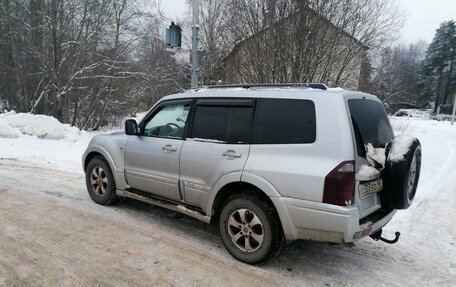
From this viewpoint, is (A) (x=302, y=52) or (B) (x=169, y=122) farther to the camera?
(A) (x=302, y=52)

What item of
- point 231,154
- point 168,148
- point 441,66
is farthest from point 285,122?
point 441,66

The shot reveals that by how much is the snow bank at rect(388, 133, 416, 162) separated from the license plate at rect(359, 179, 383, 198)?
0.90 ft

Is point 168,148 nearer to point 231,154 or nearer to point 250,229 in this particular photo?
point 231,154

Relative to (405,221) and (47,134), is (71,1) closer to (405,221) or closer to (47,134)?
(47,134)

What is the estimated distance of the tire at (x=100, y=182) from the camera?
5.22m

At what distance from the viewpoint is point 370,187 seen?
3320 millimetres

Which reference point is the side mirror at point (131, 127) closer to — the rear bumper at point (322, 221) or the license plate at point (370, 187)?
the rear bumper at point (322, 221)

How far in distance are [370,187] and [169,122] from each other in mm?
2626

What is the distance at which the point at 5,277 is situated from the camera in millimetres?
3219

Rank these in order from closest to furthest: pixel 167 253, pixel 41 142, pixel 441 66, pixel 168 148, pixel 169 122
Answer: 1. pixel 167 253
2. pixel 168 148
3. pixel 169 122
4. pixel 41 142
5. pixel 441 66

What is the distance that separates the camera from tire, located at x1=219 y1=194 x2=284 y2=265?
344 centimetres

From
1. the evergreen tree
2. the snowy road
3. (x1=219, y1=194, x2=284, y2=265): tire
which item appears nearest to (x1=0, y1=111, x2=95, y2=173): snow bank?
the snowy road

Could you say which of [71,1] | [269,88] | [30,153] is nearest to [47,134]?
[30,153]

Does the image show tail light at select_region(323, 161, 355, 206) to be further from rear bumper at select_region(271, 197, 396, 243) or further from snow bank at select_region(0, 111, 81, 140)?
snow bank at select_region(0, 111, 81, 140)
